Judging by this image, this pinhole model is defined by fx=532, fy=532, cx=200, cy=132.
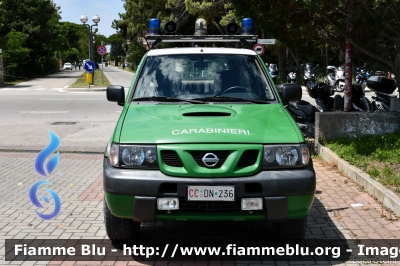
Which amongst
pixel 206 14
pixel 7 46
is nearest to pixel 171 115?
pixel 206 14

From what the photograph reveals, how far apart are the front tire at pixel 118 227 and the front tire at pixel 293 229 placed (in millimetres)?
1336

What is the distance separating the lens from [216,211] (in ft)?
14.1

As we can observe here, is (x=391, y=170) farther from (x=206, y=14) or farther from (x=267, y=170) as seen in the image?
(x=206, y=14)

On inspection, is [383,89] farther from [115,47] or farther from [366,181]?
[115,47]

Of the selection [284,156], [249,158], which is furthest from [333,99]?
[249,158]

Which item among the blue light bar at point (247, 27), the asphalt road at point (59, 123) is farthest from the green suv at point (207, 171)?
the asphalt road at point (59, 123)

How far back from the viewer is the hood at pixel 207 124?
4320 mm

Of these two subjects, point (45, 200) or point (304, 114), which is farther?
point (304, 114)

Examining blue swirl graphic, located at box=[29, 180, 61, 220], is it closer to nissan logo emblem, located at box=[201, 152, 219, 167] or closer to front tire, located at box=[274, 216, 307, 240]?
nissan logo emblem, located at box=[201, 152, 219, 167]

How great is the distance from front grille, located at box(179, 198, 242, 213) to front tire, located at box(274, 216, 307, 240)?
27.2 inches

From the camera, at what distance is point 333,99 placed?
1090cm

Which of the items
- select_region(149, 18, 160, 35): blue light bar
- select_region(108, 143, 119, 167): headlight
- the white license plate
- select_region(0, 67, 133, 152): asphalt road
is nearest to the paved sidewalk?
the white license plate

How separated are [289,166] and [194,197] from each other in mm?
825

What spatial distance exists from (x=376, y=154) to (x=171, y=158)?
4532 millimetres
